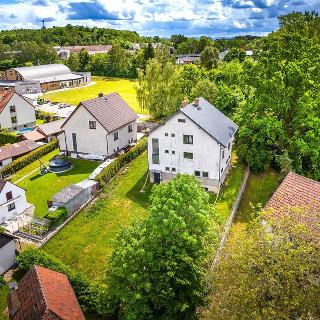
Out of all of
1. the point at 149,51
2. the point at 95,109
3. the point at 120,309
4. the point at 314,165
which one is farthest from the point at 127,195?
the point at 149,51

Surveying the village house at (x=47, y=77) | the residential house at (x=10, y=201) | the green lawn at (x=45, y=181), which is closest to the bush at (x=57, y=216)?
the green lawn at (x=45, y=181)

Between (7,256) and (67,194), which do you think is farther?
(67,194)

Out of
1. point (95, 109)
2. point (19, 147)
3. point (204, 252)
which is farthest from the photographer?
point (19, 147)

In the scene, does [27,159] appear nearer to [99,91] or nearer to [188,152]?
[188,152]

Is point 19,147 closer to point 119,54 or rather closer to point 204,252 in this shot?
point 204,252

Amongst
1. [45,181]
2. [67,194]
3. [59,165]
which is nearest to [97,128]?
[59,165]

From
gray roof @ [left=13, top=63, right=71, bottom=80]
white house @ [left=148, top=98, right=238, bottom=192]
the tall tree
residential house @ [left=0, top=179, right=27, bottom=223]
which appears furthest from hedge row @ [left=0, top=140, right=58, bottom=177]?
gray roof @ [left=13, top=63, right=71, bottom=80]

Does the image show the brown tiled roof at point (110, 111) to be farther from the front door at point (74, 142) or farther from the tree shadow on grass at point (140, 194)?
the tree shadow on grass at point (140, 194)
